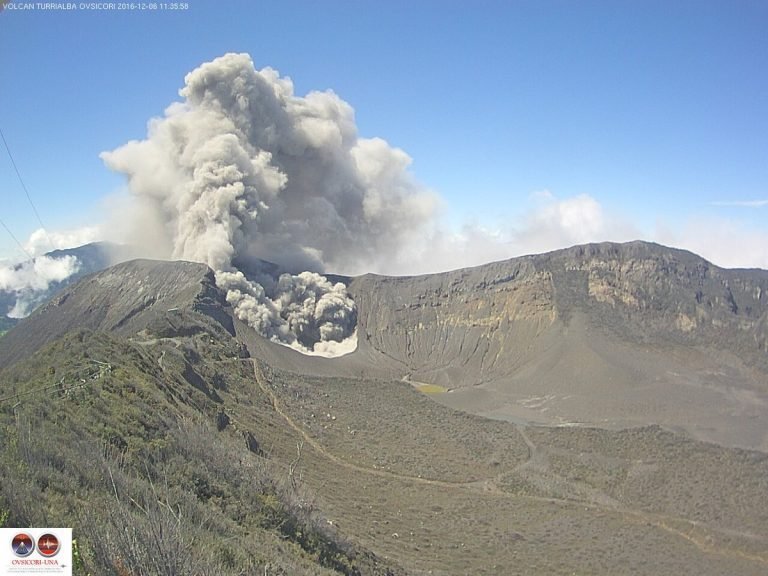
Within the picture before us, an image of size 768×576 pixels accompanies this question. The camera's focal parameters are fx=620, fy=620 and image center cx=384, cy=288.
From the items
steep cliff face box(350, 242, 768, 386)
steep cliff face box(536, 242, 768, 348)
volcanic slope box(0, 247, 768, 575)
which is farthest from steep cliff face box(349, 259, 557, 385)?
volcanic slope box(0, 247, 768, 575)

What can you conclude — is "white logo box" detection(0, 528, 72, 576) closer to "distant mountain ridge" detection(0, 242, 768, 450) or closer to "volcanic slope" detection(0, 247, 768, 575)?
"volcanic slope" detection(0, 247, 768, 575)

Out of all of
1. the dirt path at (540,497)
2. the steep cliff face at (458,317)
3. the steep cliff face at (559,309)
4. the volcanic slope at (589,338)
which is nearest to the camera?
the dirt path at (540,497)

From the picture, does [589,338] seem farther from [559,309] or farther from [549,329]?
[559,309]

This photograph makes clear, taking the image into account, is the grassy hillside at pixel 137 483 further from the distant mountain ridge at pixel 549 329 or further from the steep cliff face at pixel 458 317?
the steep cliff face at pixel 458 317

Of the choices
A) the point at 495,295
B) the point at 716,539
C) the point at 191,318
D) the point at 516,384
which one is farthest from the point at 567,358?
the point at 191,318

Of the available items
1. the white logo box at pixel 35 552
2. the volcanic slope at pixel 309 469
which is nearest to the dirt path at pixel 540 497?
the volcanic slope at pixel 309 469

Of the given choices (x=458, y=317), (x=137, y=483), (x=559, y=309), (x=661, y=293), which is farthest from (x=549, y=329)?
(x=137, y=483)
